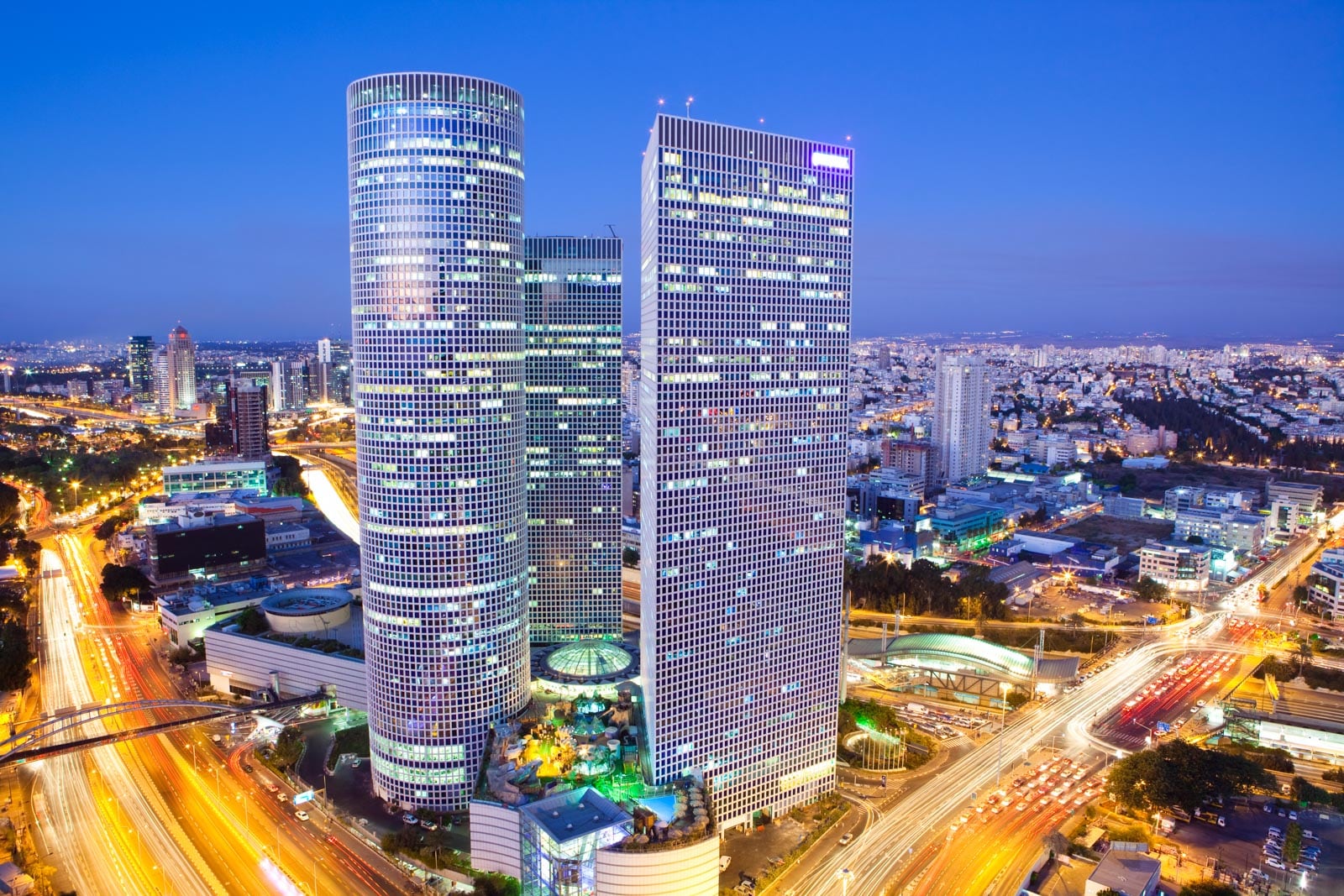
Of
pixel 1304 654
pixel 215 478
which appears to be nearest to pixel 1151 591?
pixel 1304 654

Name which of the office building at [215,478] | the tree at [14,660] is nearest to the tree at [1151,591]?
the tree at [14,660]

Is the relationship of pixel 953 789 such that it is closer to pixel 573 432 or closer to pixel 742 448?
pixel 742 448

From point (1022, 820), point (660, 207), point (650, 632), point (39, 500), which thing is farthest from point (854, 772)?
point (39, 500)

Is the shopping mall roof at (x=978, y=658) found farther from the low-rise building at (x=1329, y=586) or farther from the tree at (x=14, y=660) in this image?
the tree at (x=14, y=660)

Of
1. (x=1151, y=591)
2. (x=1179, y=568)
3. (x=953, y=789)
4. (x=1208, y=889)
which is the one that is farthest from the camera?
(x=1179, y=568)

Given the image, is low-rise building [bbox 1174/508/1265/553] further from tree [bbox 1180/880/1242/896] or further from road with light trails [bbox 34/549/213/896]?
road with light trails [bbox 34/549/213/896]

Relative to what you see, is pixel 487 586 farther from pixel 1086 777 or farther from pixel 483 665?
pixel 1086 777

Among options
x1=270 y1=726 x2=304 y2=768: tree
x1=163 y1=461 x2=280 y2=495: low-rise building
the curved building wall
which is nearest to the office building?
x1=163 y1=461 x2=280 y2=495: low-rise building
